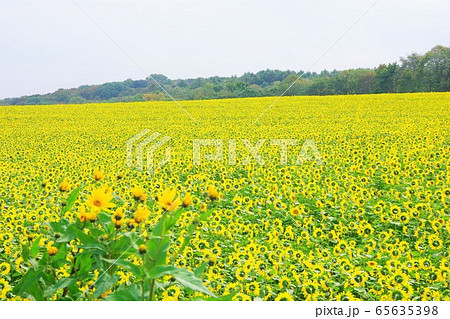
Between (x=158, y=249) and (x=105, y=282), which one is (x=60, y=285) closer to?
(x=105, y=282)

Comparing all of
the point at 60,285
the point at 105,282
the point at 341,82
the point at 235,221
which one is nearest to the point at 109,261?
the point at 105,282

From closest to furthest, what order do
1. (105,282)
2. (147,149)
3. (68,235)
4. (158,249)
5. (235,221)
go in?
(158,249) → (105,282) → (68,235) → (235,221) → (147,149)

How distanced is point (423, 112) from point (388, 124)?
3399mm

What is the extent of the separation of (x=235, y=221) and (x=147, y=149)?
21.2 feet

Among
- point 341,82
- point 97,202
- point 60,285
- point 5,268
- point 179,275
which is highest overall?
point 341,82

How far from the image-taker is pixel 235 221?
18.4 ft

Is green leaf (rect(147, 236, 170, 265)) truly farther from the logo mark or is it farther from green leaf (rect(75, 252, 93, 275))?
the logo mark

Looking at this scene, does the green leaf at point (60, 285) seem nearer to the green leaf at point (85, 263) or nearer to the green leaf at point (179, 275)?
the green leaf at point (85, 263)

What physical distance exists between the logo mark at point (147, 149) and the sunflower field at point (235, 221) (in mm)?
233

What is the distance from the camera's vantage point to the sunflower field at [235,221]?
2555 mm

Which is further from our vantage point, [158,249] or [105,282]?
[105,282]

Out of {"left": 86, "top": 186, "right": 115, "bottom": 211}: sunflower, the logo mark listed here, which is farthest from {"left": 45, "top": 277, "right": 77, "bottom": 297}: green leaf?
the logo mark

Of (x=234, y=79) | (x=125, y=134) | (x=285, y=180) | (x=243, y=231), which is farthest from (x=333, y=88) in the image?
(x=243, y=231)

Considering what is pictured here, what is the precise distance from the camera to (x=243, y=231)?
5148mm
